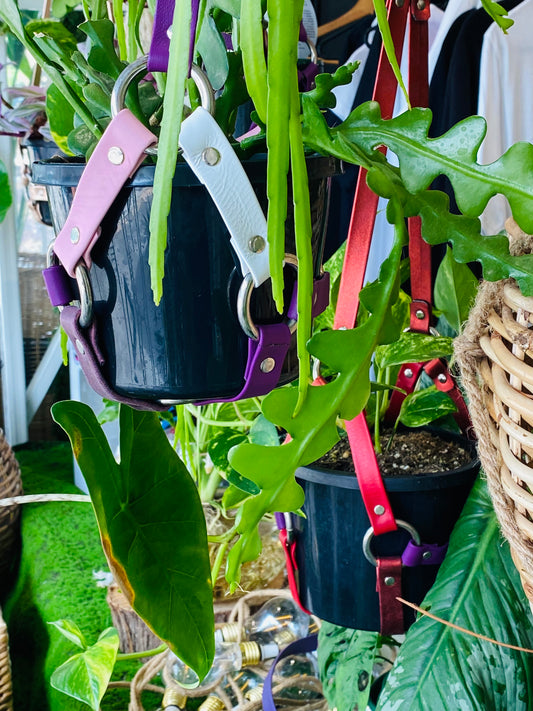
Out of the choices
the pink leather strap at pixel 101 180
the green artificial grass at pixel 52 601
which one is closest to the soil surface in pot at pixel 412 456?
the pink leather strap at pixel 101 180

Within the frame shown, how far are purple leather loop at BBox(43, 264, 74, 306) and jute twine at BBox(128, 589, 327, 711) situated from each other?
652 millimetres

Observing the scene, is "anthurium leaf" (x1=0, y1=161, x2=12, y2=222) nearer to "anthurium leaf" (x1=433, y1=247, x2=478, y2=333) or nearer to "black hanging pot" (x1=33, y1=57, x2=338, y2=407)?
"anthurium leaf" (x1=433, y1=247, x2=478, y2=333)

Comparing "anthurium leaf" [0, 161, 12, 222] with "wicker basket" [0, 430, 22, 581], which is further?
"anthurium leaf" [0, 161, 12, 222]

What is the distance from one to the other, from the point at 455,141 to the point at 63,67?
21cm

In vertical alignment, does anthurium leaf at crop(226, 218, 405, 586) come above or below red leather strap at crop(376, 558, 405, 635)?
above

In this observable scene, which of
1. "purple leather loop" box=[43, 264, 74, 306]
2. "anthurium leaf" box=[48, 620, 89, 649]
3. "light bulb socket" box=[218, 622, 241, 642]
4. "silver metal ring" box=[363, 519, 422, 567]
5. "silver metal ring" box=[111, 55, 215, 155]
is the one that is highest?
"silver metal ring" box=[111, 55, 215, 155]

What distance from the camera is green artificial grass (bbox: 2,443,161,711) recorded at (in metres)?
1.05

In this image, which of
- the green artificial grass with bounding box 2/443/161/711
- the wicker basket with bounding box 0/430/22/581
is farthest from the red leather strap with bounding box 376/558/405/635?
the wicker basket with bounding box 0/430/22/581

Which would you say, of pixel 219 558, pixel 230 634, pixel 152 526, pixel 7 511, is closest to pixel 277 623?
pixel 230 634

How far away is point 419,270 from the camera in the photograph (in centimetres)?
62

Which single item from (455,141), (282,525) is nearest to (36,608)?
(282,525)

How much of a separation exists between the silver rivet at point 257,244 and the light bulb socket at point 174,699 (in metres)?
0.76

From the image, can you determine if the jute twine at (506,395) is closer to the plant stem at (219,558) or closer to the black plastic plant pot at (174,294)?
the black plastic plant pot at (174,294)

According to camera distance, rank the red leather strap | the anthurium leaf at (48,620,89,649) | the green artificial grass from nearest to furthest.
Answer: the red leather strap → the anthurium leaf at (48,620,89,649) → the green artificial grass
